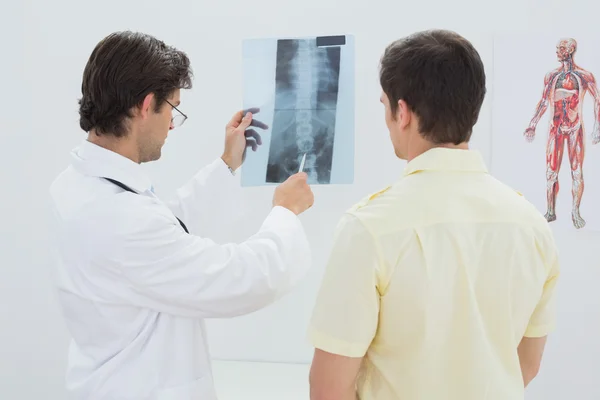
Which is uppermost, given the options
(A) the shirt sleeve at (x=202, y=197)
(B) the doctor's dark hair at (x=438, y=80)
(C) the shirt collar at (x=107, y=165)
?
(B) the doctor's dark hair at (x=438, y=80)

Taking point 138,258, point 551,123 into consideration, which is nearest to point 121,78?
point 138,258

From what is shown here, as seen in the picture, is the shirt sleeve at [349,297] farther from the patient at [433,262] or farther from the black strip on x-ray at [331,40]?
the black strip on x-ray at [331,40]

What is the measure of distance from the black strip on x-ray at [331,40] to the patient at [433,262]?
0.73m

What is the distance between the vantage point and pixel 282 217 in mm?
1277

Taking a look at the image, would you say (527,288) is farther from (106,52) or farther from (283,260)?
(106,52)

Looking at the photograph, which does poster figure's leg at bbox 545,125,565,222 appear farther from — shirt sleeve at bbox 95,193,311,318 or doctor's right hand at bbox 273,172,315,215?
shirt sleeve at bbox 95,193,311,318

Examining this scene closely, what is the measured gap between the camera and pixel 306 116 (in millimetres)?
1654

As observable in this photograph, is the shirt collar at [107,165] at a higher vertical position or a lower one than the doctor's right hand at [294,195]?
higher

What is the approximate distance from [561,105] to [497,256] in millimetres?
957

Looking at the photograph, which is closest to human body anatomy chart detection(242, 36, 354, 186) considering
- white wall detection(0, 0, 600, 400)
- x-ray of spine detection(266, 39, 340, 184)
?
x-ray of spine detection(266, 39, 340, 184)

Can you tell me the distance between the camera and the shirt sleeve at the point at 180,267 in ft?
3.65

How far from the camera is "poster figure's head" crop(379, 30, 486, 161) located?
2.99ft

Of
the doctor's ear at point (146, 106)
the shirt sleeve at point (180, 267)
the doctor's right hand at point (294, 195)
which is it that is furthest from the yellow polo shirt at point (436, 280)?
the doctor's ear at point (146, 106)

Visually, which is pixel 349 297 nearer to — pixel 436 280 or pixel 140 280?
pixel 436 280
